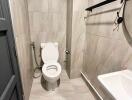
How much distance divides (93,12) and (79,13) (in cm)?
29

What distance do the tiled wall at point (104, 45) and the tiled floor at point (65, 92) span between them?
0.23 metres

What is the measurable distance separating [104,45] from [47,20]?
1.40 meters

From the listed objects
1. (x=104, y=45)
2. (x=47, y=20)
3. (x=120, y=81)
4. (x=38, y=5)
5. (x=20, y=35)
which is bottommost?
(x=120, y=81)

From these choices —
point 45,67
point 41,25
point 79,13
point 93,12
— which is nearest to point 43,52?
point 45,67

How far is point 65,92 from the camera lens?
193cm

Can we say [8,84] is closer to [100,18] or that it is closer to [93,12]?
[100,18]

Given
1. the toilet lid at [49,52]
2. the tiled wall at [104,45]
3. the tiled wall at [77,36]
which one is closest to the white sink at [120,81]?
the tiled wall at [104,45]

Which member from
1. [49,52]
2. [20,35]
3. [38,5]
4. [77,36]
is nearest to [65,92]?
[49,52]

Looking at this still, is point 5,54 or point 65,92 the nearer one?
point 5,54

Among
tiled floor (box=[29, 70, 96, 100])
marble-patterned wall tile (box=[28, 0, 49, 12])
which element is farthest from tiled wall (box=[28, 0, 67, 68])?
tiled floor (box=[29, 70, 96, 100])

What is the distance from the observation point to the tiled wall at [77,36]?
1.93 metres

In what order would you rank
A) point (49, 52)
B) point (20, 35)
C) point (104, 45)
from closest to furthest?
point (20, 35) < point (104, 45) < point (49, 52)

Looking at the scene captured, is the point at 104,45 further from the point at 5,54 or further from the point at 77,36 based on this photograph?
the point at 5,54

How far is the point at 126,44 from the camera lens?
3.67 ft
